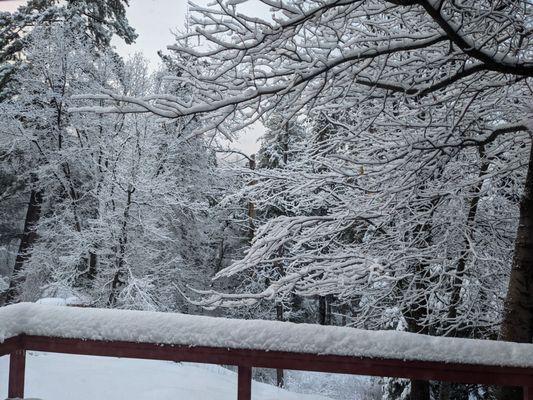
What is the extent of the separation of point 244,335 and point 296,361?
232mm

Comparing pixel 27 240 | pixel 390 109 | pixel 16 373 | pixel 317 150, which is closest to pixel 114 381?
pixel 317 150

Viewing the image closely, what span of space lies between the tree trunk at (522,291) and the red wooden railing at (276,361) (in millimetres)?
2311

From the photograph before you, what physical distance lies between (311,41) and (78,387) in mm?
5208

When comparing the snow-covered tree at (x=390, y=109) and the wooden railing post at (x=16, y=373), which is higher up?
the snow-covered tree at (x=390, y=109)

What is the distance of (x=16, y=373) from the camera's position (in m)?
1.93

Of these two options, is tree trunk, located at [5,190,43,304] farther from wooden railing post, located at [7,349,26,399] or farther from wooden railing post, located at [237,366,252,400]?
wooden railing post, located at [237,366,252,400]

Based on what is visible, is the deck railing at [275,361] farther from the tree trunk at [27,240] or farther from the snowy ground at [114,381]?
the tree trunk at [27,240]

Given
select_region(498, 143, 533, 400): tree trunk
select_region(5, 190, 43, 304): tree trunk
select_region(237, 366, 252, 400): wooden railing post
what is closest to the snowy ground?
select_region(498, 143, 533, 400): tree trunk

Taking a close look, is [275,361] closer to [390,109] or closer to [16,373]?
[16,373]

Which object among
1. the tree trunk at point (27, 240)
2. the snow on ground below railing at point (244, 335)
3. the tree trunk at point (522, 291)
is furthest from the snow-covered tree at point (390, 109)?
the tree trunk at point (27, 240)

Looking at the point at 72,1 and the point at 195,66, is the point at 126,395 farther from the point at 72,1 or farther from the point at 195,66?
the point at 72,1

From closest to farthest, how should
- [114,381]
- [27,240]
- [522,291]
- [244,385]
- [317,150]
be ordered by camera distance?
[244,385], [522,291], [317,150], [114,381], [27,240]

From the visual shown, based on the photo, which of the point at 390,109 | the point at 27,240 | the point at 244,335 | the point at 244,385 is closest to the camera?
the point at 244,335

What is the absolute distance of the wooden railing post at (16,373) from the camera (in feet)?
6.29
